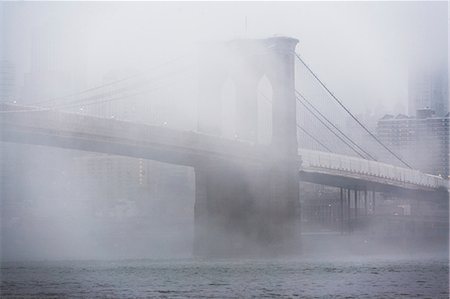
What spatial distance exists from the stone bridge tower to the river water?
4060 millimetres

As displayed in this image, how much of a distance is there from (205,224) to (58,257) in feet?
25.3

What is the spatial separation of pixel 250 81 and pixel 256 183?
753 cm

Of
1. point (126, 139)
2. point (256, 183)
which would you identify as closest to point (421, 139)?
point (256, 183)

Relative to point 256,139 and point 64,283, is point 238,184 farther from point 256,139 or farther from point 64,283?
point 64,283

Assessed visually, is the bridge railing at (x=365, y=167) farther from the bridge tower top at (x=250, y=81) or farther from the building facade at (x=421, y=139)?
the building facade at (x=421, y=139)

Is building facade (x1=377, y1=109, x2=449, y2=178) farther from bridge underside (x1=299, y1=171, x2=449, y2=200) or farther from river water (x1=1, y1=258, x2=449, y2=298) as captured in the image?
river water (x1=1, y1=258, x2=449, y2=298)

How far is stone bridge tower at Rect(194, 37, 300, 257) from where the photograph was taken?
4825 cm

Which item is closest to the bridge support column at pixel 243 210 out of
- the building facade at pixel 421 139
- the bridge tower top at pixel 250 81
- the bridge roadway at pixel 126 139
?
the bridge roadway at pixel 126 139

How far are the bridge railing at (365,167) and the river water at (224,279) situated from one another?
10942mm

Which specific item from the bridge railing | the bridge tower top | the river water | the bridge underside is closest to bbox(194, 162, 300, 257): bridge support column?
the bridge tower top

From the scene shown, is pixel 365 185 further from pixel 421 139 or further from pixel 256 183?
pixel 421 139

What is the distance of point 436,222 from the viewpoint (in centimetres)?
8275

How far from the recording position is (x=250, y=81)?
176ft

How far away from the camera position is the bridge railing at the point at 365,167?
55312 millimetres
